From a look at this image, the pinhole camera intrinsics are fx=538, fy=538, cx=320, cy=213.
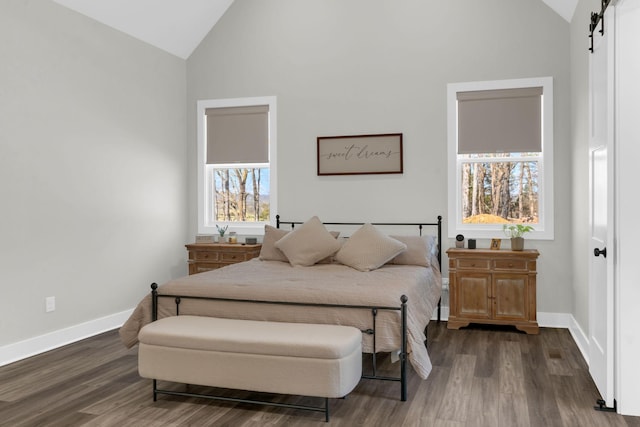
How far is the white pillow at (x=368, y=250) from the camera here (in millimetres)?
4500

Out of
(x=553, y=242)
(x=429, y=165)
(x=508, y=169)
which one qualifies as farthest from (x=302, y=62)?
(x=553, y=242)

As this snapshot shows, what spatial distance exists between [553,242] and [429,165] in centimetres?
142

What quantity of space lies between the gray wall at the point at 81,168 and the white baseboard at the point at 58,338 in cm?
6

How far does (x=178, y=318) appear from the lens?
3510 mm

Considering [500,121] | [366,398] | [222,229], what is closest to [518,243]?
[500,121]

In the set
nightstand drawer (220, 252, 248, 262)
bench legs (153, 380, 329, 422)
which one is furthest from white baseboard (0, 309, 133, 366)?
bench legs (153, 380, 329, 422)

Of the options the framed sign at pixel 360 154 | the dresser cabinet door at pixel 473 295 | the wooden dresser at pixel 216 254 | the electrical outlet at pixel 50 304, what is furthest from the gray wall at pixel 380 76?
the electrical outlet at pixel 50 304

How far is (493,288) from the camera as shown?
5023 mm

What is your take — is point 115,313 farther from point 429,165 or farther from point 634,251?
point 634,251

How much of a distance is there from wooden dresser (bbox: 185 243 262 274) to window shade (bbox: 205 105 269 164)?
105 centimetres

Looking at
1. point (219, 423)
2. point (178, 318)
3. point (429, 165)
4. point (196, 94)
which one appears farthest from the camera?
point (196, 94)

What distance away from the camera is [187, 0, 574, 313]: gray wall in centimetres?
523

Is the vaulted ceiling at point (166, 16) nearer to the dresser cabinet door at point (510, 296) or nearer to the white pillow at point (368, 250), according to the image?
the dresser cabinet door at point (510, 296)

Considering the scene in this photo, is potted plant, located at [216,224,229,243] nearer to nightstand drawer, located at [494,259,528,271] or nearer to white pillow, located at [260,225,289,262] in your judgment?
white pillow, located at [260,225,289,262]
